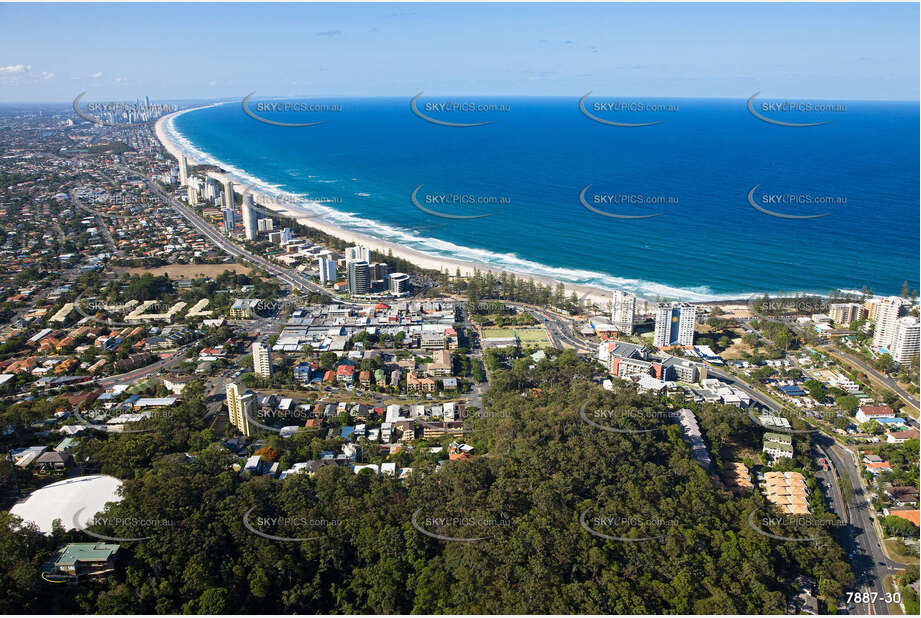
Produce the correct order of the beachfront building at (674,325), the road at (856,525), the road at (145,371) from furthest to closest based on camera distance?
the beachfront building at (674,325), the road at (145,371), the road at (856,525)

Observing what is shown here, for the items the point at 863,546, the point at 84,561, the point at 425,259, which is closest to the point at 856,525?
the point at 863,546

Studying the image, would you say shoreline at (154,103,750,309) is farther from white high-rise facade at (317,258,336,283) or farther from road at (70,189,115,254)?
road at (70,189,115,254)

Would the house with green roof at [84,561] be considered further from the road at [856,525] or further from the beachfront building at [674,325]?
the beachfront building at [674,325]

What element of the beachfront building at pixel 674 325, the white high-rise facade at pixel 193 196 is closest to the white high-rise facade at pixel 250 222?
the white high-rise facade at pixel 193 196

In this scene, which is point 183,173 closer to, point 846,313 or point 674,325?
point 674,325

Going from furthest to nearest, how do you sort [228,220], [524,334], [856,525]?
[228,220] < [524,334] < [856,525]

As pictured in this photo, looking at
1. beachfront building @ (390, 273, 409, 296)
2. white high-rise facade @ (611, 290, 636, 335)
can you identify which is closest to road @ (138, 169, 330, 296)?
beachfront building @ (390, 273, 409, 296)

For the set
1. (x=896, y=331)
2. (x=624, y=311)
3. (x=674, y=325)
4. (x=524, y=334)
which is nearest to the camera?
(x=896, y=331)
